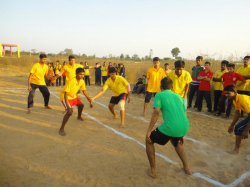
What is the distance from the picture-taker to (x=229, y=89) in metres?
3.78

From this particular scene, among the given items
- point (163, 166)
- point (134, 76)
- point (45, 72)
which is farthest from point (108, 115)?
point (134, 76)

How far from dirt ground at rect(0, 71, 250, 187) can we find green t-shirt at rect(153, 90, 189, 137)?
87 centimetres

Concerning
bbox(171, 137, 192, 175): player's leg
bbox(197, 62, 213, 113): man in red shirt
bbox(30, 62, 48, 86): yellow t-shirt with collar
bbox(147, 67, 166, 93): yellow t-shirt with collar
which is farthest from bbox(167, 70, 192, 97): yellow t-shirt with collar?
bbox(30, 62, 48, 86): yellow t-shirt with collar

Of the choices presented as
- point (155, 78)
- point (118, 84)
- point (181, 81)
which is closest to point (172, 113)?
point (181, 81)

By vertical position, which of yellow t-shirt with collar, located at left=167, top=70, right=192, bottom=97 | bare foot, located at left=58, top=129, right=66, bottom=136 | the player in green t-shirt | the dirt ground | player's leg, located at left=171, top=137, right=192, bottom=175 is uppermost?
yellow t-shirt with collar, located at left=167, top=70, right=192, bottom=97

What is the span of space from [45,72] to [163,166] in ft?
17.6

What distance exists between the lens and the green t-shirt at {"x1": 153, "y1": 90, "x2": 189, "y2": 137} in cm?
285

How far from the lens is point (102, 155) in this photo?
3.88 m

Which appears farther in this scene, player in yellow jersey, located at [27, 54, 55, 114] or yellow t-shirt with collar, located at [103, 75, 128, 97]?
player in yellow jersey, located at [27, 54, 55, 114]

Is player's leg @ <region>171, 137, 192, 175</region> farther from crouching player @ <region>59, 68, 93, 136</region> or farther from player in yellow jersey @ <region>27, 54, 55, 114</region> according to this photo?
player in yellow jersey @ <region>27, 54, 55, 114</region>

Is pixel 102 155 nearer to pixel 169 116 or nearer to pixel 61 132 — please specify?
pixel 61 132

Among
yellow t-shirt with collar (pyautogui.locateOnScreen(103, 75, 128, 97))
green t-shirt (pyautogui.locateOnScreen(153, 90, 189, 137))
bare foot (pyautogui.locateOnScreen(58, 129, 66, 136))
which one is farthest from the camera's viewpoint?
yellow t-shirt with collar (pyautogui.locateOnScreen(103, 75, 128, 97))

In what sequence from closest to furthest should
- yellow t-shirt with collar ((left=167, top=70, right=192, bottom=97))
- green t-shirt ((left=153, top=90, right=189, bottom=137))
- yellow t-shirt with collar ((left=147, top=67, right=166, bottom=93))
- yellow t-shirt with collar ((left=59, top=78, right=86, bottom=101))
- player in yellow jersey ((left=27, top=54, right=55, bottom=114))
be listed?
green t-shirt ((left=153, top=90, right=189, bottom=137)) → yellow t-shirt with collar ((left=59, top=78, right=86, bottom=101)) → yellow t-shirt with collar ((left=167, top=70, right=192, bottom=97)) → yellow t-shirt with collar ((left=147, top=67, right=166, bottom=93)) → player in yellow jersey ((left=27, top=54, right=55, bottom=114))

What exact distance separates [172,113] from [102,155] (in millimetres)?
1834
